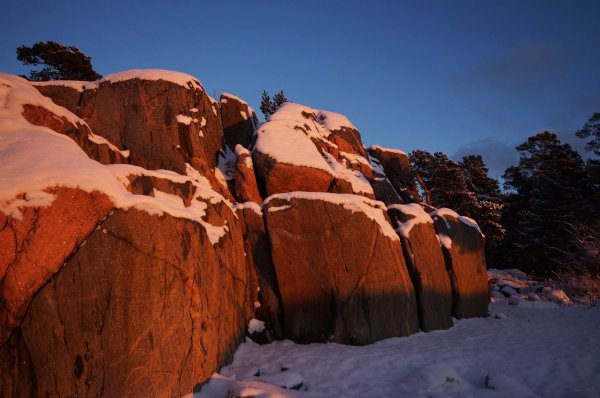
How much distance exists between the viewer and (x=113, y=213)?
5.98m

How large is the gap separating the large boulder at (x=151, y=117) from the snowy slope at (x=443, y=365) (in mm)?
8251

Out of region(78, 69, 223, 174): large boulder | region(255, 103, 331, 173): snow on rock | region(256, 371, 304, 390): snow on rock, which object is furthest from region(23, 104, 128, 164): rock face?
region(256, 371, 304, 390): snow on rock

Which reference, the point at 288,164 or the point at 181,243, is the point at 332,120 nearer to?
the point at 288,164

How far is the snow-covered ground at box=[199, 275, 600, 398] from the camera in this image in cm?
581

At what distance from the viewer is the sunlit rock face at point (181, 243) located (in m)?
5.11

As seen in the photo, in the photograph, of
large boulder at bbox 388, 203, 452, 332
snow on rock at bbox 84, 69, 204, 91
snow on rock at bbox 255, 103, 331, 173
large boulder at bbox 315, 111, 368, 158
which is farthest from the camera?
large boulder at bbox 315, 111, 368, 158

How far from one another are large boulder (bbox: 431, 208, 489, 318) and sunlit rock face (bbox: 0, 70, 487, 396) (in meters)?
0.08

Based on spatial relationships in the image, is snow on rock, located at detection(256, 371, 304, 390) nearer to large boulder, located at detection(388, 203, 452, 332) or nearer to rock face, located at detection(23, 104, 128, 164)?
large boulder, located at detection(388, 203, 452, 332)

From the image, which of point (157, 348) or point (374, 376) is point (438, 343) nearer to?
point (374, 376)

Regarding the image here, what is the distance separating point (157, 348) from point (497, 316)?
529 inches

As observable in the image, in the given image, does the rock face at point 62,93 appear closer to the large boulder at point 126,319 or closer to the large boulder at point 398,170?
the large boulder at point 126,319

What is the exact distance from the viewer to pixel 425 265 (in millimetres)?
12164

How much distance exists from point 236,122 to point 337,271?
1146 centimetres

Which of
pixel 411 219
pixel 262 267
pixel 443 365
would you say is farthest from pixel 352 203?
pixel 443 365
